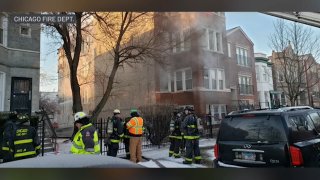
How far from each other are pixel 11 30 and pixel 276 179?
4493 millimetres

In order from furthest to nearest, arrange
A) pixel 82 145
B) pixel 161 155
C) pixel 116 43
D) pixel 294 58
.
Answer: pixel 294 58
pixel 116 43
pixel 161 155
pixel 82 145

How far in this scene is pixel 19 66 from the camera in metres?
4.32

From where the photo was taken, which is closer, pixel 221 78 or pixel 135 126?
pixel 221 78

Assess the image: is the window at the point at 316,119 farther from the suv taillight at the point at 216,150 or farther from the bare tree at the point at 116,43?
the bare tree at the point at 116,43

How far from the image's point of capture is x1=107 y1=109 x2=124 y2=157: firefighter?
437 cm

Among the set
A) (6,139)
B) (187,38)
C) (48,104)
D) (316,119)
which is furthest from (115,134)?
(316,119)

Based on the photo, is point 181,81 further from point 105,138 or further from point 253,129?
point 105,138

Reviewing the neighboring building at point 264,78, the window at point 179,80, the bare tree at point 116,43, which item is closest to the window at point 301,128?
the neighboring building at point 264,78

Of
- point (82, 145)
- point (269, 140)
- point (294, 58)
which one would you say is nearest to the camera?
point (82, 145)

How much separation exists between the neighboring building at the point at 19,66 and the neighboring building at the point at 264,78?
3419 millimetres

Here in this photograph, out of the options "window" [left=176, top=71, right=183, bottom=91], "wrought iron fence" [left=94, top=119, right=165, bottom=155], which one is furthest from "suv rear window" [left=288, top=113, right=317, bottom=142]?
"wrought iron fence" [left=94, top=119, right=165, bottom=155]

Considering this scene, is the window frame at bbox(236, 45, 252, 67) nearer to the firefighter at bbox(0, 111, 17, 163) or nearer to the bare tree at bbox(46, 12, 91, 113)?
the bare tree at bbox(46, 12, 91, 113)

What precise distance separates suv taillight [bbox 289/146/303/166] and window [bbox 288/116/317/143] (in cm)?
12

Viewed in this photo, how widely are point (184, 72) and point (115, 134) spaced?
146 cm
